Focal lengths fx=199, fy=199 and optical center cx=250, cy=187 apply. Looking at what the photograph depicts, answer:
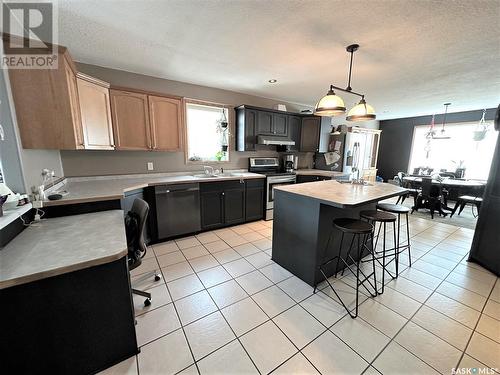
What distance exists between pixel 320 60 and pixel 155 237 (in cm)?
330

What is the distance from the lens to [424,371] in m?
1.29

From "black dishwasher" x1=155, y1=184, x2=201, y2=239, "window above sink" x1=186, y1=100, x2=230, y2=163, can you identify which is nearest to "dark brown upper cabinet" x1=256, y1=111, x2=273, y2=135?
"window above sink" x1=186, y1=100, x2=230, y2=163

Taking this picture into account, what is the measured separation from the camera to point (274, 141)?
163 inches

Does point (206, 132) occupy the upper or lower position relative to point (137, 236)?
upper

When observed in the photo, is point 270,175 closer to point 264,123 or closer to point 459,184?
point 264,123

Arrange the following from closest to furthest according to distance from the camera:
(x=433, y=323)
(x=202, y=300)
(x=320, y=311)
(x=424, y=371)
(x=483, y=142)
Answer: (x=424, y=371), (x=433, y=323), (x=320, y=311), (x=202, y=300), (x=483, y=142)

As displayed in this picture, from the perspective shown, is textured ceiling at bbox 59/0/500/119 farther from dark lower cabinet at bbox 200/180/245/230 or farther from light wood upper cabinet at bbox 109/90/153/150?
dark lower cabinet at bbox 200/180/245/230

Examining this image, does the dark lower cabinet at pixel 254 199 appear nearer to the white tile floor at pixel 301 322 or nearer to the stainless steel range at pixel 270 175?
the stainless steel range at pixel 270 175

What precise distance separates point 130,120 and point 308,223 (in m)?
2.80

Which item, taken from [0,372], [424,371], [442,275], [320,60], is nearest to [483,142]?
[442,275]

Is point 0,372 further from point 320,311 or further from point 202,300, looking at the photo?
point 320,311

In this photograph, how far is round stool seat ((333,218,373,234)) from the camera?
5.79 feet

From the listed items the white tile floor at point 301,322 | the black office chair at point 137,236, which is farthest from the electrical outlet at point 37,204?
the white tile floor at point 301,322

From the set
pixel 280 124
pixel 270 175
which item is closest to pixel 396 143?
pixel 280 124
